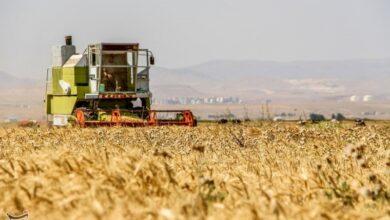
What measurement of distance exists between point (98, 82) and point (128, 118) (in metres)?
5.85

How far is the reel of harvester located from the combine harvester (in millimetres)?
1344

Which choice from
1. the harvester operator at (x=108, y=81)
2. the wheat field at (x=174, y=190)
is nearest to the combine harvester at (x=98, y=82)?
the harvester operator at (x=108, y=81)

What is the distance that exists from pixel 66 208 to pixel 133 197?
0.77m

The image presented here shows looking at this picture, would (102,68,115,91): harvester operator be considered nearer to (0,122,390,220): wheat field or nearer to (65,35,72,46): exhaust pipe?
(65,35,72,46): exhaust pipe

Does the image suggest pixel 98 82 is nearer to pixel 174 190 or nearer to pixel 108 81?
pixel 108 81

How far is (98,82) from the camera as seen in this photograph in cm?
4138

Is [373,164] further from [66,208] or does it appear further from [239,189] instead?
[66,208]

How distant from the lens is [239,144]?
1902cm

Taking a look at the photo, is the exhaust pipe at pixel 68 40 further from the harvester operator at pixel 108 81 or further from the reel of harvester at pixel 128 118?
the reel of harvester at pixel 128 118

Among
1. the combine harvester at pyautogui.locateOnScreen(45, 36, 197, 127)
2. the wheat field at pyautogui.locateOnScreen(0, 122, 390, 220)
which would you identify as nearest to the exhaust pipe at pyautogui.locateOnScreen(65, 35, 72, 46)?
the combine harvester at pyautogui.locateOnScreen(45, 36, 197, 127)

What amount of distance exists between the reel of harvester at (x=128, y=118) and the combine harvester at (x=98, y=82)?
1344mm

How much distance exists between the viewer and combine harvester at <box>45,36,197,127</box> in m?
41.2

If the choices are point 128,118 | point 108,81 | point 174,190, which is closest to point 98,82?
point 108,81

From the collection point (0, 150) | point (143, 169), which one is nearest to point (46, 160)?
point (143, 169)
